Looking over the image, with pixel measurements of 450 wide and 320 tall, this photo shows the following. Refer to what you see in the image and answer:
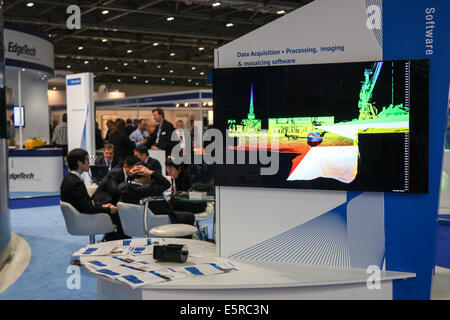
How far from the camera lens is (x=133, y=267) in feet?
8.17

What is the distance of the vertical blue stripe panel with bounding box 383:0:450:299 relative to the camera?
2281 millimetres

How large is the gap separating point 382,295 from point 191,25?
13085mm

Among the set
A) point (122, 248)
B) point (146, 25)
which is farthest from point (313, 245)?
point (146, 25)

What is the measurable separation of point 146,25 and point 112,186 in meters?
9.34

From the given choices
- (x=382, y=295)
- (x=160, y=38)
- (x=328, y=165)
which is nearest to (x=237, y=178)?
(x=328, y=165)

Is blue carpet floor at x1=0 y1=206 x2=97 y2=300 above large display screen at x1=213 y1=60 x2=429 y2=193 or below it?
below

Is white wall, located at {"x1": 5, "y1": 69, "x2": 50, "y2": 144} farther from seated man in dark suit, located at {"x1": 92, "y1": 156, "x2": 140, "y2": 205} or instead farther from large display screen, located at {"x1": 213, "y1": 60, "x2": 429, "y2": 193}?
large display screen, located at {"x1": 213, "y1": 60, "x2": 429, "y2": 193}

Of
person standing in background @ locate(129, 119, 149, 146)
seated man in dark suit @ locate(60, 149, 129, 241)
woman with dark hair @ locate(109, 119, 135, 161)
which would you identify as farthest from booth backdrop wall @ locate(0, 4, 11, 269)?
person standing in background @ locate(129, 119, 149, 146)

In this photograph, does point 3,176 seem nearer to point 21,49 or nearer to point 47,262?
point 47,262

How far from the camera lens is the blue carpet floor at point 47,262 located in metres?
3.98

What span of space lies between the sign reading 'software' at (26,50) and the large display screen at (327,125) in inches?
317

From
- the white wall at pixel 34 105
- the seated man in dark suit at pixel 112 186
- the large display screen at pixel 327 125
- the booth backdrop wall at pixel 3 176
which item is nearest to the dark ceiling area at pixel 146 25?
the white wall at pixel 34 105

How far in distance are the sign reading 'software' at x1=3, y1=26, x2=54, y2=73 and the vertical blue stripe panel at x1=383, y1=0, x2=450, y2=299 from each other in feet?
28.0

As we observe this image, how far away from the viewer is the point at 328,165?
7.98 feet
